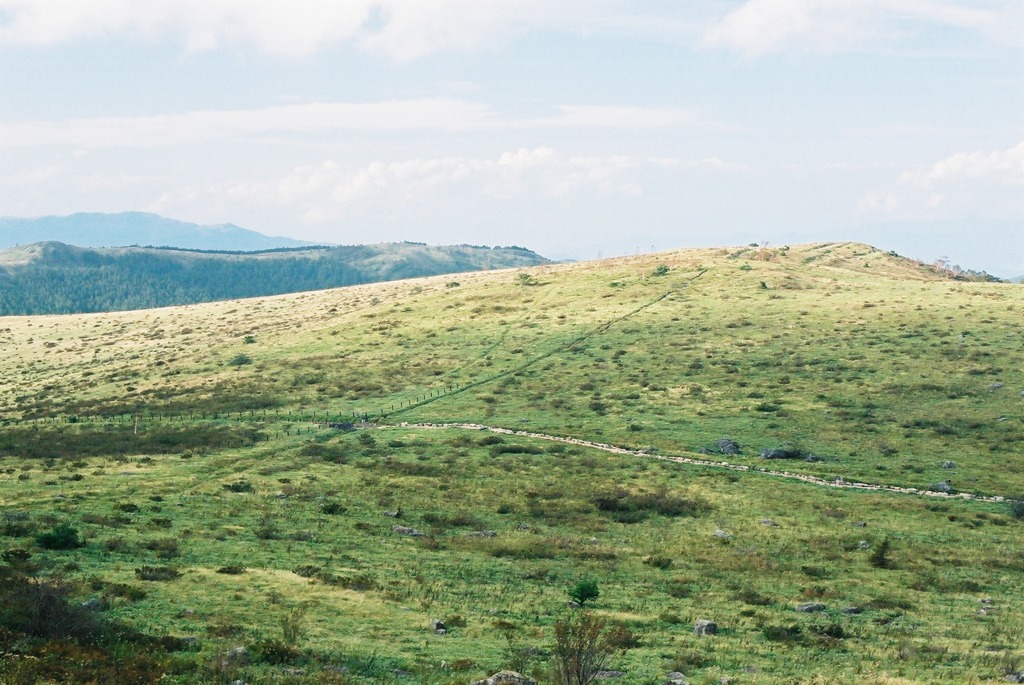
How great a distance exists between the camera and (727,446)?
210 feet

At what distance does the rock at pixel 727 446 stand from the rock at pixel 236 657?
47.5 metres

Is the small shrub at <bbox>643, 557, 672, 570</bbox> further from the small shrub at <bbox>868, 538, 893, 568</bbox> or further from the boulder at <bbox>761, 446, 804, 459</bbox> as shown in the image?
the boulder at <bbox>761, 446, 804, 459</bbox>

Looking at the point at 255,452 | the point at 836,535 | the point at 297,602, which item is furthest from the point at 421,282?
the point at 297,602

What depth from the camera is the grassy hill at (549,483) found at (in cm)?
2606

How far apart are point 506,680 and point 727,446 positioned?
46722mm

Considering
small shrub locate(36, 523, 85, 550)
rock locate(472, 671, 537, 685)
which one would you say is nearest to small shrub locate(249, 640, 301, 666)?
rock locate(472, 671, 537, 685)

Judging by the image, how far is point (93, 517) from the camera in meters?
37.7

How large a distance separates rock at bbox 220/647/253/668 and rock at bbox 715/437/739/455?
47.5 metres

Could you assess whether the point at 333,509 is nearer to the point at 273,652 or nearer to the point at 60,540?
the point at 60,540

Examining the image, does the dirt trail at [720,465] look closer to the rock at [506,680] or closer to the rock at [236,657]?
the rock at [506,680]

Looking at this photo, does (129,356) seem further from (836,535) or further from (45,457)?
(836,535)

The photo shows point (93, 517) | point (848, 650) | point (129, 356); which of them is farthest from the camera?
point (129, 356)

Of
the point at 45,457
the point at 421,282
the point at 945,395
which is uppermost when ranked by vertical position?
the point at 421,282

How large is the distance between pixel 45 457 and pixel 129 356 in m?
67.5
